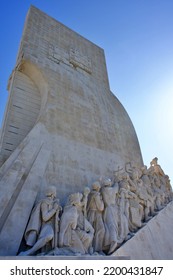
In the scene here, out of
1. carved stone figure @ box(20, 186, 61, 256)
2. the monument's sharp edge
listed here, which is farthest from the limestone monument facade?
the monument's sharp edge

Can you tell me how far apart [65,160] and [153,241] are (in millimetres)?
2303

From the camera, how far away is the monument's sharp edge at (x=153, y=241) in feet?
13.6

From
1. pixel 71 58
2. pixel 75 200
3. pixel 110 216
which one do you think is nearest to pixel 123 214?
pixel 110 216

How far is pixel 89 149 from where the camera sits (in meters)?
5.84

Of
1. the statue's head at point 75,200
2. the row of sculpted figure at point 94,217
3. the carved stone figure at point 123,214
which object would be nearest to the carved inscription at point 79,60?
the row of sculpted figure at point 94,217

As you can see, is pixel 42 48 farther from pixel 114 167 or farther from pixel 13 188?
pixel 13 188

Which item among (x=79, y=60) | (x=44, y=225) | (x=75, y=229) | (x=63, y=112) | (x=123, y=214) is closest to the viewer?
(x=44, y=225)

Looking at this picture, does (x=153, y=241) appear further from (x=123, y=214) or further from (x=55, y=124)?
(x=55, y=124)

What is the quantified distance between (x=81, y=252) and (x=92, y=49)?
7.77m

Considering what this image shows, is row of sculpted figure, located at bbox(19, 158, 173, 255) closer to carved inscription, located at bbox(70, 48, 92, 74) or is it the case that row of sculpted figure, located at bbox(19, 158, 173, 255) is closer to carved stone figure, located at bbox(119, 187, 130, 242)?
A: carved stone figure, located at bbox(119, 187, 130, 242)

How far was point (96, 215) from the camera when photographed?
4.36 m

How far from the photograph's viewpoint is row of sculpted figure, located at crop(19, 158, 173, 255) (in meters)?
3.52

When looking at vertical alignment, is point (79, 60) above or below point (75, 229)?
above
